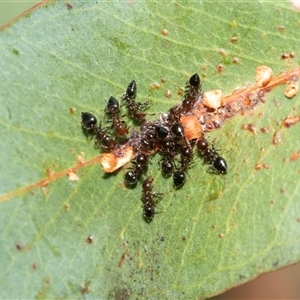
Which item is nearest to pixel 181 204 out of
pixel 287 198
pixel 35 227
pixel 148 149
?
pixel 148 149

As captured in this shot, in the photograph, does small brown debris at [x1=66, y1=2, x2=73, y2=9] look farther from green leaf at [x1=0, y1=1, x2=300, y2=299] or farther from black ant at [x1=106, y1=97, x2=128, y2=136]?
black ant at [x1=106, y1=97, x2=128, y2=136]

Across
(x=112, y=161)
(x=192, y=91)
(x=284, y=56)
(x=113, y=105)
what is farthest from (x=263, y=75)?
(x=112, y=161)

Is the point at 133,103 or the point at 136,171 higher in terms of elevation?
the point at 133,103

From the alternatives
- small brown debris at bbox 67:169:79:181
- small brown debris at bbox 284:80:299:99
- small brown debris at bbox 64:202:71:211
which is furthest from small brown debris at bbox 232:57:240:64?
small brown debris at bbox 64:202:71:211

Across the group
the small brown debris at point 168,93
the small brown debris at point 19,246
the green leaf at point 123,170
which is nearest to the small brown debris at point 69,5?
the green leaf at point 123,170

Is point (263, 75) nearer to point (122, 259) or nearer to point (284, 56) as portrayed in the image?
point (284, 56)

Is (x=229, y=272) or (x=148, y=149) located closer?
(x=229, y=272)

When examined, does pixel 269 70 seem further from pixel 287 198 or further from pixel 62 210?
Answer: pixel 62 210
